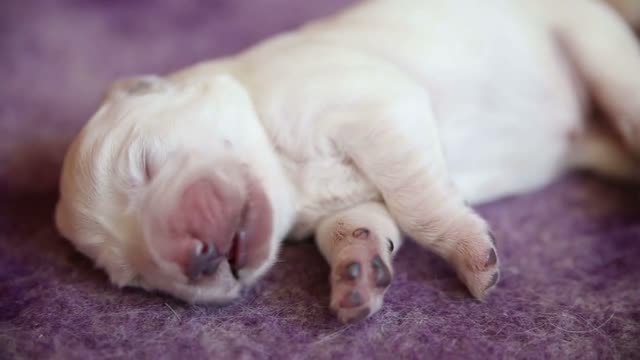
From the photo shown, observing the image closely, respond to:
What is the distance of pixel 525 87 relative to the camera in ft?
7.16

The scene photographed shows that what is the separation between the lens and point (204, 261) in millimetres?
1424

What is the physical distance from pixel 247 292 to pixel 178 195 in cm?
32

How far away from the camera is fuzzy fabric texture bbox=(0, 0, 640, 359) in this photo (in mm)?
1431

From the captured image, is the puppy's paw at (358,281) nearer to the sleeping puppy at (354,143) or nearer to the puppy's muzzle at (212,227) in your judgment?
the sleeping puppy at (354,143)

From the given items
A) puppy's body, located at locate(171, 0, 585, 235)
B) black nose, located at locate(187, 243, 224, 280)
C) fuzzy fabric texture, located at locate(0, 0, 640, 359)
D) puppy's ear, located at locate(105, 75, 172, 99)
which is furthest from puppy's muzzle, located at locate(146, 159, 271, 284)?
puppy's ear, located at locate(105, 75, 172, 99)

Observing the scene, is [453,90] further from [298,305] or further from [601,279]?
[298,305]

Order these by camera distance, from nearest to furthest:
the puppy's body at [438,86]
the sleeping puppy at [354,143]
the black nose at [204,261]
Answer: the black nose at [204,261] → the sleeping puppy at [354,143] → the puppy's body at [438,86]

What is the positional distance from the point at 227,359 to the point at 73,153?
0.68m

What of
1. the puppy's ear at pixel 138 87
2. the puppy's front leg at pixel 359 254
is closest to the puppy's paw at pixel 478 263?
the puppy's front leg at pixel 359 254

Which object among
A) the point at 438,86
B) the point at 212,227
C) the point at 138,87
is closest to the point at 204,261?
the point at 212,227

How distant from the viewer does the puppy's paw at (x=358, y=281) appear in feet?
4.69

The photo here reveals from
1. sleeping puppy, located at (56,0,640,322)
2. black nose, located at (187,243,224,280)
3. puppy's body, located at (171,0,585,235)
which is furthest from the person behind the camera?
puppy's body, located at (171,0,585,235)

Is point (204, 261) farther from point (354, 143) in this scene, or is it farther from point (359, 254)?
point (354, 143)

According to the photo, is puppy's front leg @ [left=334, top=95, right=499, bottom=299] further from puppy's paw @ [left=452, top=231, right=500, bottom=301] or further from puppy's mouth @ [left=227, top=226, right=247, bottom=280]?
puppy's mouth @ [left=227, top=226, right=247, bottom=280]
